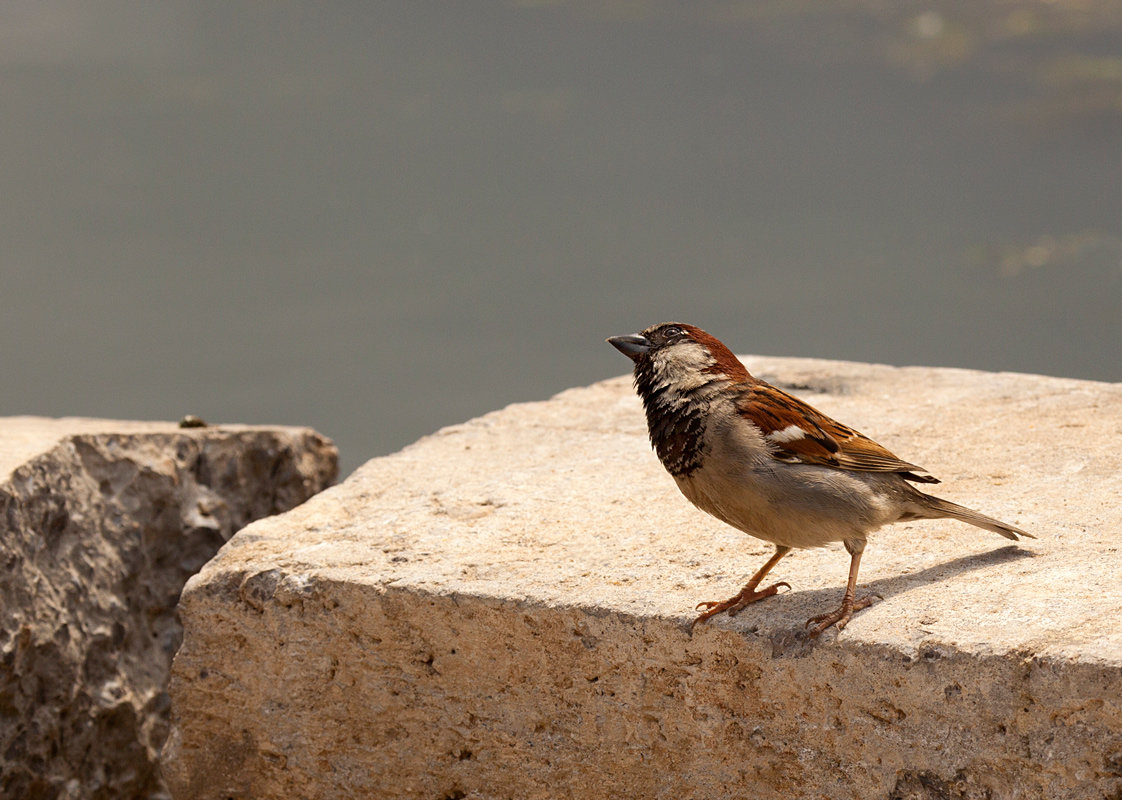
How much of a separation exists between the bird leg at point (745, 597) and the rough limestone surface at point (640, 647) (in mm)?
25

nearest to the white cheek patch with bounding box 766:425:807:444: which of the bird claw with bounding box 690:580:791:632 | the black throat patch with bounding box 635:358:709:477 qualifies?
the black throat patch with bounding box 635:358:709:477

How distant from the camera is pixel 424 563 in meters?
3.35

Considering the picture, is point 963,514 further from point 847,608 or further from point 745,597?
point 745,597

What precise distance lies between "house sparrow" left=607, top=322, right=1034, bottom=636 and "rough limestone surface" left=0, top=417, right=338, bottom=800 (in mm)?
2286

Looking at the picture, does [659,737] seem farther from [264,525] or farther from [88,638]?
[88,638]

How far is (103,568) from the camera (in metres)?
4.40

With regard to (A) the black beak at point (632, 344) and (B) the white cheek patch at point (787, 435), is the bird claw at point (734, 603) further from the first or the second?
(A) the black beak at point (632, 344)

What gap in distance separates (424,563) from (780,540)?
1.09m

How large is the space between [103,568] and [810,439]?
286cm

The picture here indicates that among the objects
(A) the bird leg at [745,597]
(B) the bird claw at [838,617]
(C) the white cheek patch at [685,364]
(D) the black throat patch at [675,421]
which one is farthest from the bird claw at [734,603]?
(C) the white cheek patch at [685,364]

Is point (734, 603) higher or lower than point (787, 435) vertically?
lower

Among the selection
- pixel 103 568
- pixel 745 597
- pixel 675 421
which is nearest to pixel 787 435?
pixel 675 421

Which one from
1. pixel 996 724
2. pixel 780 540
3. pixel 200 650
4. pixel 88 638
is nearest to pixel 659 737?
pixel 780 540

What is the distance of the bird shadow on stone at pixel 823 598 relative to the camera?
2.72m
